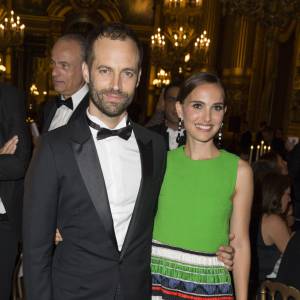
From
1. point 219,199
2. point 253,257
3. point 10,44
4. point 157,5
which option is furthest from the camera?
point 157,5

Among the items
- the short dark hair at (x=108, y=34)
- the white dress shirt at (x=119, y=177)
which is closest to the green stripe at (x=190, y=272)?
the white dress shirt at (x=119, y=177)

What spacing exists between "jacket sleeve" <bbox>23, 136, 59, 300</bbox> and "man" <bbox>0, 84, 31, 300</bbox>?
0.95 meters

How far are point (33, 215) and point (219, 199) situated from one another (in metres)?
0.82

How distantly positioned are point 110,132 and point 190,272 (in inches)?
28.4

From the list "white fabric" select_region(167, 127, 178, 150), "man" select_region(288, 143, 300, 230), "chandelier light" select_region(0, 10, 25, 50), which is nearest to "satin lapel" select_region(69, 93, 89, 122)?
"white fabric" select_region(167, 127, 178, 150)

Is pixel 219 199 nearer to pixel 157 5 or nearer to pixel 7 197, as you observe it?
pixel 7 197

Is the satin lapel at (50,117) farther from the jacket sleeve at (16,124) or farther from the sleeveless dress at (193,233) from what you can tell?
the sleeveless dress at (193,233)

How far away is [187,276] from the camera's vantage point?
6.64ft

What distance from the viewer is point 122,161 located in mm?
1799

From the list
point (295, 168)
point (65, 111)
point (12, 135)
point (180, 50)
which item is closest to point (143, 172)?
point (12, 135)

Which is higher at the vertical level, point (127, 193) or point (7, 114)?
point (7, 114)

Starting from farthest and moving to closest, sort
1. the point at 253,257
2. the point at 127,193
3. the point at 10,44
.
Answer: the point at 10,44, the point at 253,257, the point at 127,193

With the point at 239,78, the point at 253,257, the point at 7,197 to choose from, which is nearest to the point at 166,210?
the point at 7,197

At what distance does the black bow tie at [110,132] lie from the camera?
1.74m
